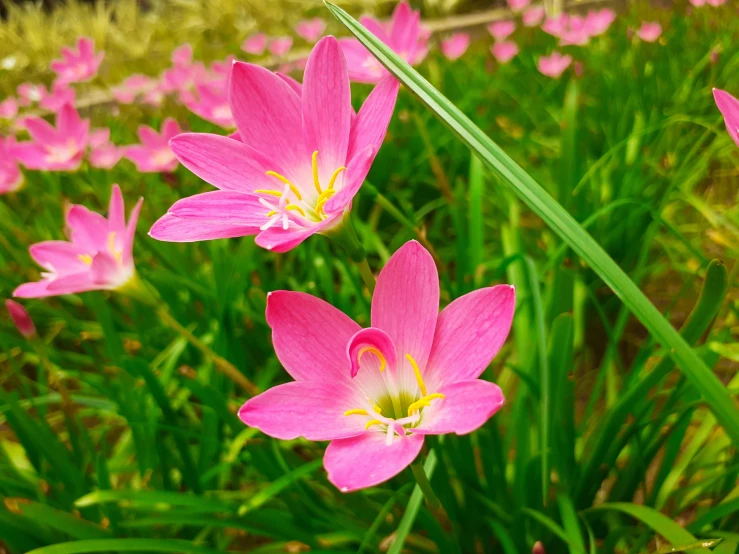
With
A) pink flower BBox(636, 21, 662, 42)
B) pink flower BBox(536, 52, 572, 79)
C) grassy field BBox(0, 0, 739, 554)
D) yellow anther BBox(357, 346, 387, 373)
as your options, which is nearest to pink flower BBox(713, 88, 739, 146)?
grassy field BBox(0, 0, 739, 554)

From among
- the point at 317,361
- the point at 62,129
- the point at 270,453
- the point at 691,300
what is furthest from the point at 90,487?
the point at 691,300

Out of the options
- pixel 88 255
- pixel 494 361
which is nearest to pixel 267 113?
pixel 88 255

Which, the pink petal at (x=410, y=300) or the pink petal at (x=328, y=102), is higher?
the pink petal at (x=328, y=102)

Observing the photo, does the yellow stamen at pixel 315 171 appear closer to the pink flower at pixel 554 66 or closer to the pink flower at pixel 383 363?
the pink flower at pixel 383 363

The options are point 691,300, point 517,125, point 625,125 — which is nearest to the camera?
point 691,300

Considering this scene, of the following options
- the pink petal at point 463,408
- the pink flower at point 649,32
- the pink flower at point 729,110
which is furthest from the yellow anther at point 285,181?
the pink flower at point 649,32

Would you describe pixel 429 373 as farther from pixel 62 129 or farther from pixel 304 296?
pixel 62 129

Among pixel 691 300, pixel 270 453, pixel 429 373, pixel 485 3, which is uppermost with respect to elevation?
pixel 485 3

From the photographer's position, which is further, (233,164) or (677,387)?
(677,387)
